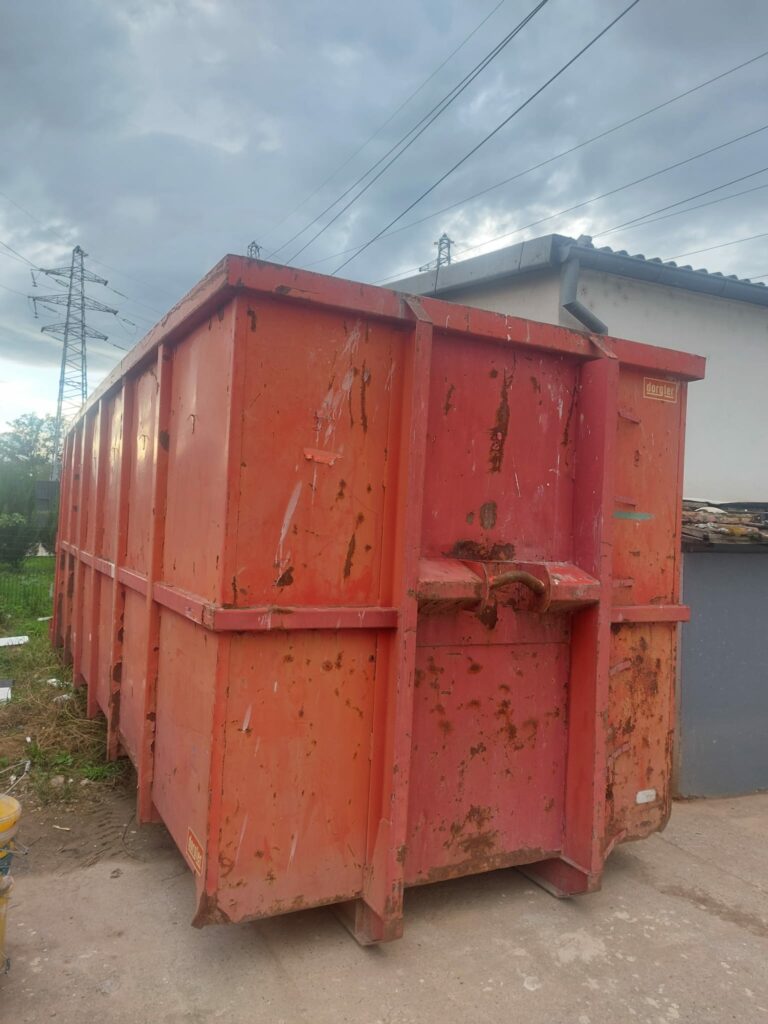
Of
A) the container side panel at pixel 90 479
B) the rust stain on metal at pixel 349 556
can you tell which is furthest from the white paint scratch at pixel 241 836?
the container side panel at pixel 90 479

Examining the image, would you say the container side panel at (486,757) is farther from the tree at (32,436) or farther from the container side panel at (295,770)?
the tree at (32,436)

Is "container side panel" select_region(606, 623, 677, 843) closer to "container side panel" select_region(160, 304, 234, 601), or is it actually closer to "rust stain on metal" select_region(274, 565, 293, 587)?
"rust stain on metal" select_region(274, 565, 293, 587)

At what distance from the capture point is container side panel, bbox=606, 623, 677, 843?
339 centimetres

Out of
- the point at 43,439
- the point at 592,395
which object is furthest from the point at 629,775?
the point at 43,439

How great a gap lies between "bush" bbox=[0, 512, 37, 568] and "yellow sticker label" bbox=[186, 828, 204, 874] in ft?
47.6

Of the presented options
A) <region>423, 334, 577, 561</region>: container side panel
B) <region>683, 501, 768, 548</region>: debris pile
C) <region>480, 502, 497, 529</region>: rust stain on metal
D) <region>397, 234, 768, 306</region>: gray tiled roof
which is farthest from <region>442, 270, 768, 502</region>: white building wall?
<region>480, 502, 497, 529</region>: rust stain on metal

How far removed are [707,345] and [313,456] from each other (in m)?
6.38

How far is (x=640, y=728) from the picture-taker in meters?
3.49

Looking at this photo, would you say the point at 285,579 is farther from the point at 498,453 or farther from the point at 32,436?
the point at 32,436

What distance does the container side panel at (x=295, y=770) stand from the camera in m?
2.56

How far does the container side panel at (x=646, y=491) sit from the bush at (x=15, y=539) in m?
15.0

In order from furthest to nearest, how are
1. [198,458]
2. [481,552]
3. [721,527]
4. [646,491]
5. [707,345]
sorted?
[707,345]
[721,527]
[646,491]
[481,552]
[198,458]

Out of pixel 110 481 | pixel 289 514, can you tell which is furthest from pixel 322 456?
pixel 110 481

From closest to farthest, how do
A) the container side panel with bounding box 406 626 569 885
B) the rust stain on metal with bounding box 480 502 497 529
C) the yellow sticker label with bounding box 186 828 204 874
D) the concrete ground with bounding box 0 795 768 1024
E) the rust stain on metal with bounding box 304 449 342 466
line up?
the concrete ground with bounding box 0 795 768 1024
the yellow sticker label with bounding box 186 828 204 874
the rust stain on metal with bounding box 304 449 342 466
the container side panel with bounding box 406 626 569 885
the rust stain on metal with bounding box 480 502 497 529
